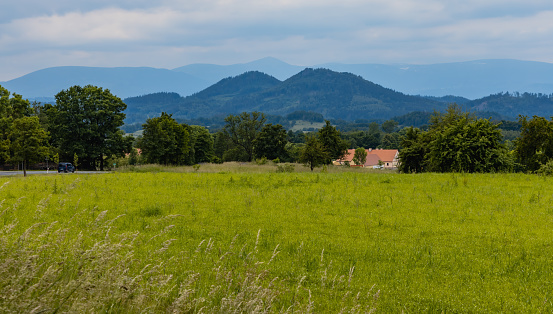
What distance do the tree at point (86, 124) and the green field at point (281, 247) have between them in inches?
1909

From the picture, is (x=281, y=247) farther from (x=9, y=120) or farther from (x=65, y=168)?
(x=9, y=120)

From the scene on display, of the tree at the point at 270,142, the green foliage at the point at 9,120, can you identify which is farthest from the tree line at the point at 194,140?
the tree at the point at 270,142

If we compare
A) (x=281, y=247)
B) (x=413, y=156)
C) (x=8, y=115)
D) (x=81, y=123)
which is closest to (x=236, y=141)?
(x=81, y=123)

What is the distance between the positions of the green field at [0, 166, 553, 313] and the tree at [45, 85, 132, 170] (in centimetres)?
4850

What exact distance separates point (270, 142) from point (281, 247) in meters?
70.7

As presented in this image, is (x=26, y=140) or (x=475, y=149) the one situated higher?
(x=26, y=140)

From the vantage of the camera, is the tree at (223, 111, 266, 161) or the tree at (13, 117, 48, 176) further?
the tree at (223, 111, 266, 161)

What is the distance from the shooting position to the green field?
488 centimetres

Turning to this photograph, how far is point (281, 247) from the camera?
27.5 ft

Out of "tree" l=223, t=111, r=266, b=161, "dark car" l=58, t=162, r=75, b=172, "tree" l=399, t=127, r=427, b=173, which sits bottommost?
"dark car" l=58, t=162, r=75, b=172

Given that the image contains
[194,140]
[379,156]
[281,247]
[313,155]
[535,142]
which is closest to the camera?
[281,247]

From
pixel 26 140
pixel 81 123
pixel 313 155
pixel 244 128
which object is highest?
pixel 244 128

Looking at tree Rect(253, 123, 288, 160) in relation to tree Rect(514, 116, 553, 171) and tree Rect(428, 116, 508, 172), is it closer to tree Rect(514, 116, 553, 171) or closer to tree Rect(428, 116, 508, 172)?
tree Rect(514, 116, 553, 171)

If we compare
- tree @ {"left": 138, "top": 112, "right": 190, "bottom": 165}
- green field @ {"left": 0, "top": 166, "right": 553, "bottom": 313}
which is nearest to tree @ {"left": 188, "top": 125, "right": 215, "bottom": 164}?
tree @ {"left": 138, "top": 112, "right": 190, "bottom": 165}
